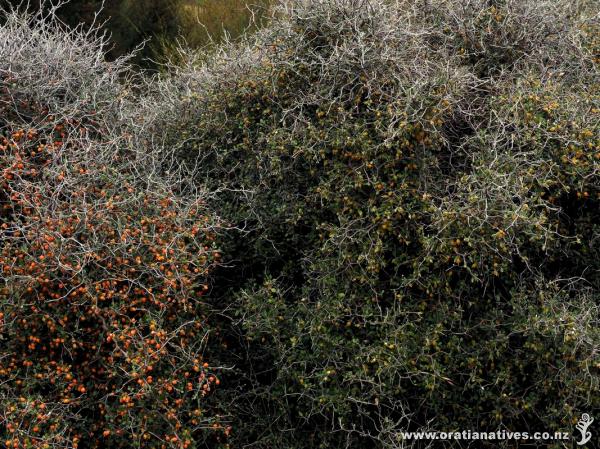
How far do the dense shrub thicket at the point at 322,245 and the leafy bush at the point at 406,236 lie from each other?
0.05 ft

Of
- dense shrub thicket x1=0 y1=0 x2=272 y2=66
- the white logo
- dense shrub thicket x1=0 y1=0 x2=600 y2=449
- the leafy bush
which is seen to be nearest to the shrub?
dense shrub thicket x1=0 y1=0 x2=600 y2=449

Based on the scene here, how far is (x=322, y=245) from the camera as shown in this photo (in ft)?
12.3

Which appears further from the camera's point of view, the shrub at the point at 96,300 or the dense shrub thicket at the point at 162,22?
the dense shrub thicket at the point at 162,22

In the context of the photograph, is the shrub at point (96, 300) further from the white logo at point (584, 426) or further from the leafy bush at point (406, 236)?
the white logo at point (584, 426)

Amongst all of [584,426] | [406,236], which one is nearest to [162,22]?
[406,236]

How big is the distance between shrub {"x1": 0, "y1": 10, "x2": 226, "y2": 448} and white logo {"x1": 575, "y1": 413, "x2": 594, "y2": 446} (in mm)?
1523

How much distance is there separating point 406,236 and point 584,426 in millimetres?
1073

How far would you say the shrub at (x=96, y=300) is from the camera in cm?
317

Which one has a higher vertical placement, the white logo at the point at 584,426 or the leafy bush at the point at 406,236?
the leafy bush at the point at 406,236

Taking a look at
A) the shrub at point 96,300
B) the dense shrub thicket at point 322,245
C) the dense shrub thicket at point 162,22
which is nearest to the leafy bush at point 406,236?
the dense shrub thicket at point 322,245

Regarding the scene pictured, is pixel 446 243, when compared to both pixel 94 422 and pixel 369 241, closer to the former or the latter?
pixel 369 241

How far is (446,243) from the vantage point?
3.33 meters

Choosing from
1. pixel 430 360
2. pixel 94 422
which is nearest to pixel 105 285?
pixel 94 422

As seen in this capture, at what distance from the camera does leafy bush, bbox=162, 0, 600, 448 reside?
3.35m
